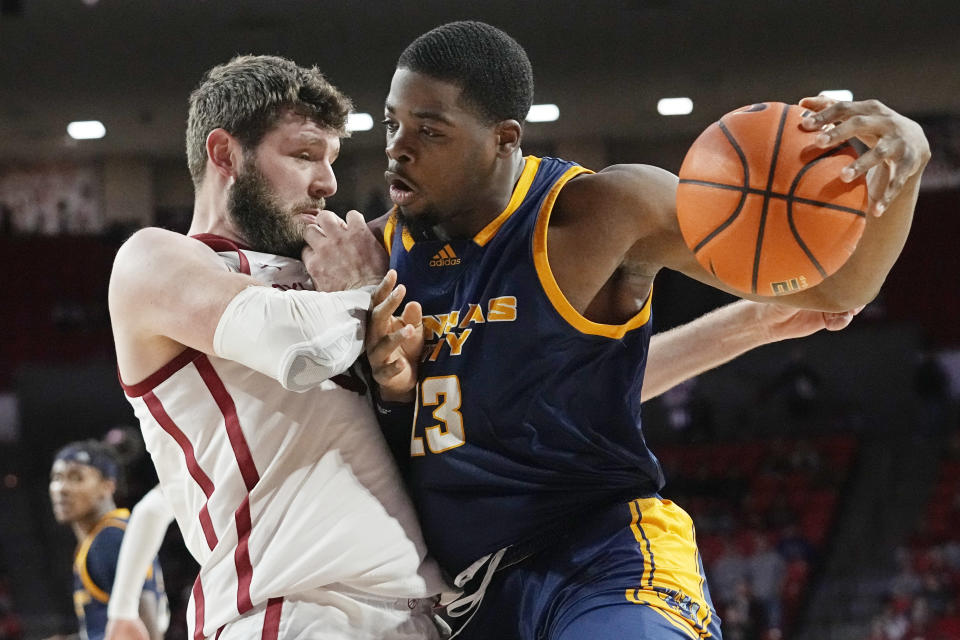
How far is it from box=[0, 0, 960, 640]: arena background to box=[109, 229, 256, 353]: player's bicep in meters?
9.76

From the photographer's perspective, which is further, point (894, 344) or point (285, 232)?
point (894, 344)

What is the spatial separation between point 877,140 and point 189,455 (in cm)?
164

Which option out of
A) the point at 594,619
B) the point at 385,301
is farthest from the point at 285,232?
the point at 594,619

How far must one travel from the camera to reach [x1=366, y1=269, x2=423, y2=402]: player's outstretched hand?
2398 mm

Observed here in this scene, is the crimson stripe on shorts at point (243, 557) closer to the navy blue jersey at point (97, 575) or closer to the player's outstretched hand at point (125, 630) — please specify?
the player's outstretched hand at point (125, 630)

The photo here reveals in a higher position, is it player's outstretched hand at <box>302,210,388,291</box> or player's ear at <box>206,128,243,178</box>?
player's ear at <box>206,128,243,178</box>

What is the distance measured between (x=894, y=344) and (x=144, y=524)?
11.5m

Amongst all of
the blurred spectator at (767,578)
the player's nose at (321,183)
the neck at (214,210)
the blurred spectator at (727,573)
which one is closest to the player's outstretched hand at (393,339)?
the player's nose at (321,183)

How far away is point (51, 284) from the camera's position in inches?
602

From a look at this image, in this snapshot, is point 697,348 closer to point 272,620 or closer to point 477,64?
point 477,64

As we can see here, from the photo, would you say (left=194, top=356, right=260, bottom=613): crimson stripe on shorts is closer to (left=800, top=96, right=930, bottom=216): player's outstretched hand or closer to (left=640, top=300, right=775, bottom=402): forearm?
(left=640, top=300, right=775, bottom=402): forearm

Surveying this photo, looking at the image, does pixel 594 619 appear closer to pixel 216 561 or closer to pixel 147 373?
pixel 216 561

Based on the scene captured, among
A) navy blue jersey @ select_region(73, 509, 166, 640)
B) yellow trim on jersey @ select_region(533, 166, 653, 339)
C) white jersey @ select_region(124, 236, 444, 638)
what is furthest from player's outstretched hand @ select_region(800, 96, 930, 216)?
navy blue jersey @ select_region(73, 509, 166, 640)

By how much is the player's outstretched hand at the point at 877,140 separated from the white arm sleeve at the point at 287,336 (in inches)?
42.0
